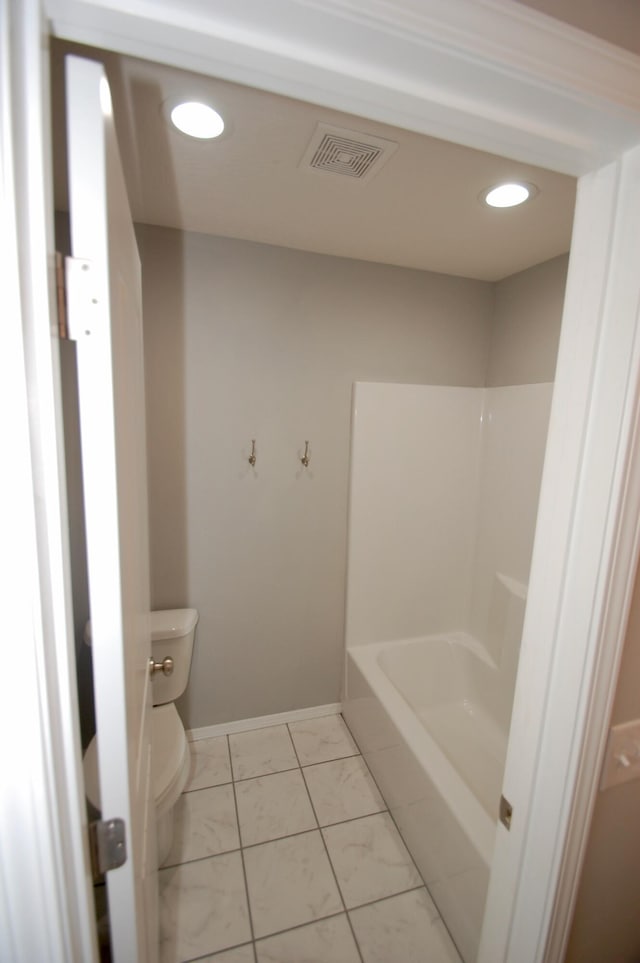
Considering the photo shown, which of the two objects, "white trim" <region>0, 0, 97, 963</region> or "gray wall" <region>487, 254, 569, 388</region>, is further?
"gray wall" <region>487, 254, 569, 388</region>

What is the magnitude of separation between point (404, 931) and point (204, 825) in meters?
0.82

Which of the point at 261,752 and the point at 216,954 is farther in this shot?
the point at 261,752

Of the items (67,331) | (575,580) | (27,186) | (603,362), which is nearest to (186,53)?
(27,186)

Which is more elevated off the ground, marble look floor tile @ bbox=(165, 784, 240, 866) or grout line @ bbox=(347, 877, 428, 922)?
marble look floor tile @ bbox=(165, 784, 240, 866)

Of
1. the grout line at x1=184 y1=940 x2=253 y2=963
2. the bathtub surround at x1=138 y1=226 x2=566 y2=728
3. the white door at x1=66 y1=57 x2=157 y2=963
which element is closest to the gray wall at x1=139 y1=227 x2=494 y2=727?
the bathtub surround at x1=138 y1=226 x2=566 y2=728

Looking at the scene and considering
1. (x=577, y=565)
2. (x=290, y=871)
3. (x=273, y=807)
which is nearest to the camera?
(x=577, y=565)

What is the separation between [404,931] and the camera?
1.35 m

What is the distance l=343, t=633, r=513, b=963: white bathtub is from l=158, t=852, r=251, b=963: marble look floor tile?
2.19 feet

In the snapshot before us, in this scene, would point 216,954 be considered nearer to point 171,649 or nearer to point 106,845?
point 171,649

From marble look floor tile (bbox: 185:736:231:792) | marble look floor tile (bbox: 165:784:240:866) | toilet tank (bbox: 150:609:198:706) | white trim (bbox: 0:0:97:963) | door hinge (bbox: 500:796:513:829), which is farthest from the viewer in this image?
marble look floor tile (bbox: 185:736:231:792)

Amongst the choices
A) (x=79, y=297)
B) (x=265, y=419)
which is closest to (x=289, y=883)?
(x=265, y=419)

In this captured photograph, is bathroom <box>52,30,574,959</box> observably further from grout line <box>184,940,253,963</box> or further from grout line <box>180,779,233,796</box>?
grout line <box>184,940,253,963</box>

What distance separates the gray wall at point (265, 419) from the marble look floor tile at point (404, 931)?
949 millimetres

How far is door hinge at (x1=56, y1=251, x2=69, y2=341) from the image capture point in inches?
18.7
